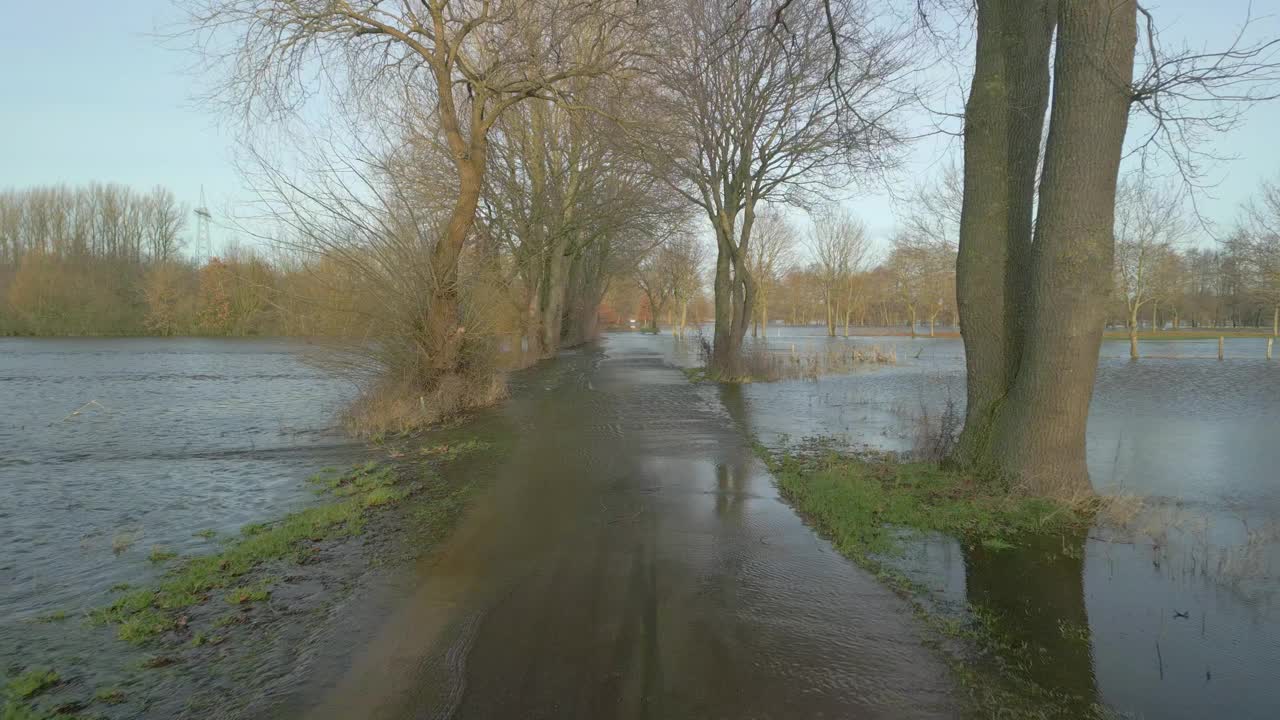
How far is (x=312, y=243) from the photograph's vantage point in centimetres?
1110

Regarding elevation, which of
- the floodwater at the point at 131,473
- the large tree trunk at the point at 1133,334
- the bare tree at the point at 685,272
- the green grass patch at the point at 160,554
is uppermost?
the bare tree at the point at 685,272

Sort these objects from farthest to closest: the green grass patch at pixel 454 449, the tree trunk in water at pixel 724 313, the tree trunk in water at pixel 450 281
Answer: the tree trunk in water at pixel 724 313 < the tree trunk in water at pixel 450 281 < the green grass patch at pixel 454 449

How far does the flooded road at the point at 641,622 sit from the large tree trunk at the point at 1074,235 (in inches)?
94.2

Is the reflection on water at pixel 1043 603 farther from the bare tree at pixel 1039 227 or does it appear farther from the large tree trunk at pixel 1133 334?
the large tree trunk at pixel 1133 334

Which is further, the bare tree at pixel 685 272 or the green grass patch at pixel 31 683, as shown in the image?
the bare tree at pixel 685 272

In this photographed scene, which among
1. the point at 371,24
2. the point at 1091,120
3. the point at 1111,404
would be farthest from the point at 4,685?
the point at 1111,404

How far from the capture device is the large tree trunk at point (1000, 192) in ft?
22.7

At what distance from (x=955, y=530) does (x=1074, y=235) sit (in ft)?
Result: 9.13

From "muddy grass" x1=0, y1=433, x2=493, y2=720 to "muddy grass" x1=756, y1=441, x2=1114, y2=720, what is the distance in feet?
10.8

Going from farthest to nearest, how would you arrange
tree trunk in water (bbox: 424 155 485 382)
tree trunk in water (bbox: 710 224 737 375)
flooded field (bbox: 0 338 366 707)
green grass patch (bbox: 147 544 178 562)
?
tree trunk in water (bbox: 710 224 737 375) < tree trunk in water (bbox: 424 155 485 382) < green grass patch (bbox: 147 544 178 562) < flooded field (bbox: 0 338 366 707)

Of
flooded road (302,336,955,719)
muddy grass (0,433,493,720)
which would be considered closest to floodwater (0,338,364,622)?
muddy grass (0,433,493,720)

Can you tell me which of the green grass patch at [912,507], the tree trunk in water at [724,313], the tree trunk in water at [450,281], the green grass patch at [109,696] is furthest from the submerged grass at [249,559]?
the tree trunk in water at [724,313]

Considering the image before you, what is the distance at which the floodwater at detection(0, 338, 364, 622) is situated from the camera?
5184 mm

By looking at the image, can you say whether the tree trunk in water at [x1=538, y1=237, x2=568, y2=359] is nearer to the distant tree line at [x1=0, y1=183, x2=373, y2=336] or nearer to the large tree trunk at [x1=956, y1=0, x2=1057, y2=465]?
the large tree trunk at [x1=956, y1=0, x2=1057, y2=465]
